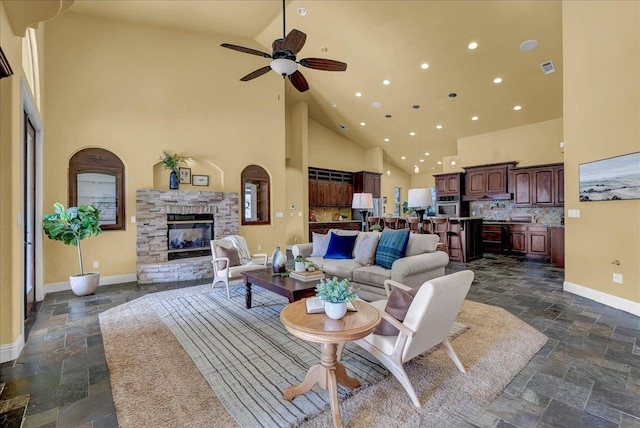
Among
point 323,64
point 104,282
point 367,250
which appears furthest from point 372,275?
point 104,282

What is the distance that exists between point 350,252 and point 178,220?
3.68 metres

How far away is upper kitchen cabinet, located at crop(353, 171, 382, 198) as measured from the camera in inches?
426

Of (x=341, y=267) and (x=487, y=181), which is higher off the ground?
(x=487, y=181)

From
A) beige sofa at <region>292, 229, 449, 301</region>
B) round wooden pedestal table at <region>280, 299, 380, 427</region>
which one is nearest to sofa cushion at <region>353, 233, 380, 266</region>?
beige sofa at <region>292, 229, 449, 301</region>

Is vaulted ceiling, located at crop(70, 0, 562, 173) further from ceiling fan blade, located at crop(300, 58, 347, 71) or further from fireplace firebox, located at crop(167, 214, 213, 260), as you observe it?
fireplace firebox, located at crop(167, 214, 213, 260)

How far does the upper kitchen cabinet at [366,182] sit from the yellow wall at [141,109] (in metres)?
4.32

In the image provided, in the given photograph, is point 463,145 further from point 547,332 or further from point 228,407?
point 228,407

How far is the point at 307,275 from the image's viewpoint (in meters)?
3.50

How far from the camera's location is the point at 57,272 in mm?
4934

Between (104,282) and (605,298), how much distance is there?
7669 mm

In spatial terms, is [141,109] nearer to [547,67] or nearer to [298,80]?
[298,80]

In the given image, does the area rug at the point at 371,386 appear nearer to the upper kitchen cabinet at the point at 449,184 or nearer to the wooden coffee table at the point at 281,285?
the wooden coffee table at the point at 281,285

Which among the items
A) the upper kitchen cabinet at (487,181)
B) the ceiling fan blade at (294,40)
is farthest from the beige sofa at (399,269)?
the upper kitchen cabinet at (487,181)

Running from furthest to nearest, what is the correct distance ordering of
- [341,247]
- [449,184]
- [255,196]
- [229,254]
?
[449,184], [255,196], [341,247], [229,254]
